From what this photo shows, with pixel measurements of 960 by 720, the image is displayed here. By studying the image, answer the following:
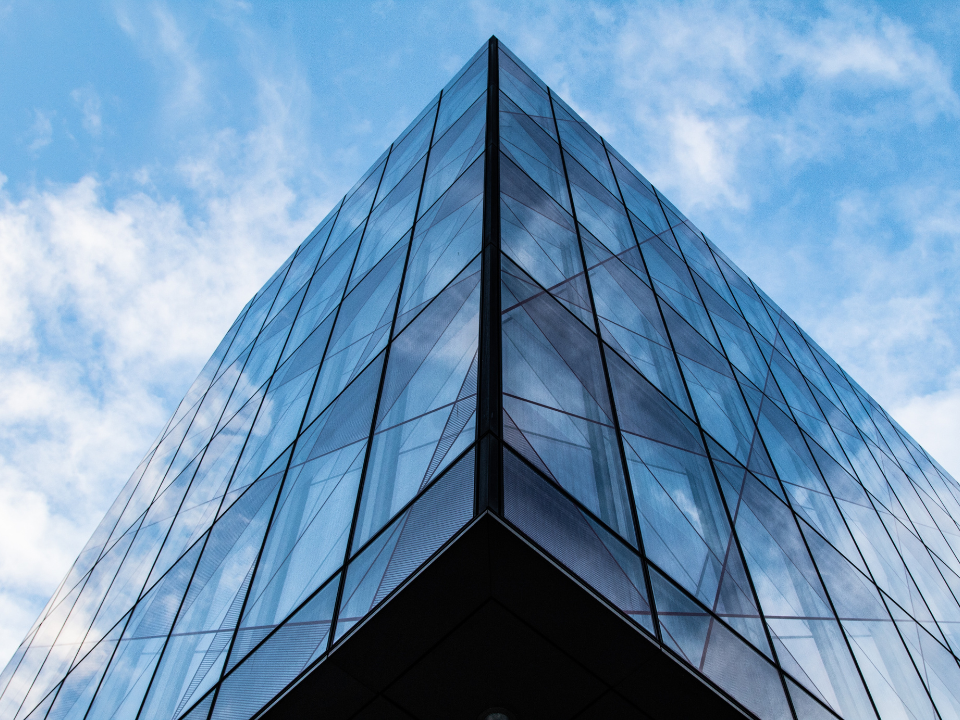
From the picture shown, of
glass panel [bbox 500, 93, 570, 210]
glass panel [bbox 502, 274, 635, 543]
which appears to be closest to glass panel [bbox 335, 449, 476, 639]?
glass panel [bbox 502, 274, 635, 543]

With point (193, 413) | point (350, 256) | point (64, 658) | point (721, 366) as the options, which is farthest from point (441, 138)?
point (64, 658)

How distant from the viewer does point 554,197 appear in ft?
45.1

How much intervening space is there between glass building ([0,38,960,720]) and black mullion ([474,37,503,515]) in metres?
0.04

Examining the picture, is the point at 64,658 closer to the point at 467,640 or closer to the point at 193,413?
the point at 193,413

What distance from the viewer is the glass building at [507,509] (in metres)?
7.25

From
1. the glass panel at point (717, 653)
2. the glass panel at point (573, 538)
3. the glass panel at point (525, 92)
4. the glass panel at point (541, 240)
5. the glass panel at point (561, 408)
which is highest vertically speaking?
the glass panel at point (525, 92)

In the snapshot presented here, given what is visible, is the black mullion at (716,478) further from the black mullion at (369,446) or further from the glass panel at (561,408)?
the black mullion at (369,446)

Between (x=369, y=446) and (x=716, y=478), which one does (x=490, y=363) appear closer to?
(x=369, y=446)

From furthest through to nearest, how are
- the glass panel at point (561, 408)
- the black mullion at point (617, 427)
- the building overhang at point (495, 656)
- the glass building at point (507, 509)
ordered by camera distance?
the glass panel at point (561, 408)
the black mullion at point (617, 427)
the glass building at point (507, 509)
the building overhang at point (495, 656)

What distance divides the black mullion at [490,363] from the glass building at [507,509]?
4cm

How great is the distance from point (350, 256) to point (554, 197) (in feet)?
19.3

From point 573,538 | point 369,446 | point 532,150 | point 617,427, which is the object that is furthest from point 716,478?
point 532,150

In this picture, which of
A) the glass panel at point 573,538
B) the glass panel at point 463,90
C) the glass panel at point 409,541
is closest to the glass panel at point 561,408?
the glass panel at point 573,538

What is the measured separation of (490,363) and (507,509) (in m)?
1.93
